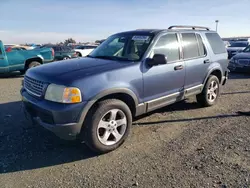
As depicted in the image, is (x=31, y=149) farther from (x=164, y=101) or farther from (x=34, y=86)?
(x=164, y=101)

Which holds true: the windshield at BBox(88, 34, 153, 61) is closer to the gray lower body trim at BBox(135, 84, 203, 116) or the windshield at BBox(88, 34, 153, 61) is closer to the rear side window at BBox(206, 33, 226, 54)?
the gray lower body trim at BBox(135, 84, 203, 116)

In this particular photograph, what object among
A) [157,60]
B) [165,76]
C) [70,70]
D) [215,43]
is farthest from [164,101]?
[215,43]

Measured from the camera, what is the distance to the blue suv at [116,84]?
3.04m

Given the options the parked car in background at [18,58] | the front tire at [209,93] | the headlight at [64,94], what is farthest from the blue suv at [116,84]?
the parked car in background at [18,58]

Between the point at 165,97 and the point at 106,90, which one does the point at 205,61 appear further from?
the point at 106,90

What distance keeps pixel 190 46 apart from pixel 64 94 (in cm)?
297

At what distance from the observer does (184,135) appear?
158 inches

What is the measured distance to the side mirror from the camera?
3687 millimetres

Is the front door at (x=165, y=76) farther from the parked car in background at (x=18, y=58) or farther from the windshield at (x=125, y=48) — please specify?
the parked car in background at (x=18, y=58)

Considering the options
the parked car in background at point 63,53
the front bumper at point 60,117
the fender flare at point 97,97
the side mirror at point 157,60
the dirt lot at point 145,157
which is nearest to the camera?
the dirt lot at point 145,157

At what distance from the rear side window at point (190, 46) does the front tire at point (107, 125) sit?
6.35 ft

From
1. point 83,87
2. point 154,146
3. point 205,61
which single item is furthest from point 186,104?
point 83,87

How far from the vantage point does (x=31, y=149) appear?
3.54 meters

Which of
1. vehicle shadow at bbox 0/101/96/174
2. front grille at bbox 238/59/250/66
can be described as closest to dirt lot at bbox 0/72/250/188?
vehicle shadow at bbox 0/101/96/174
